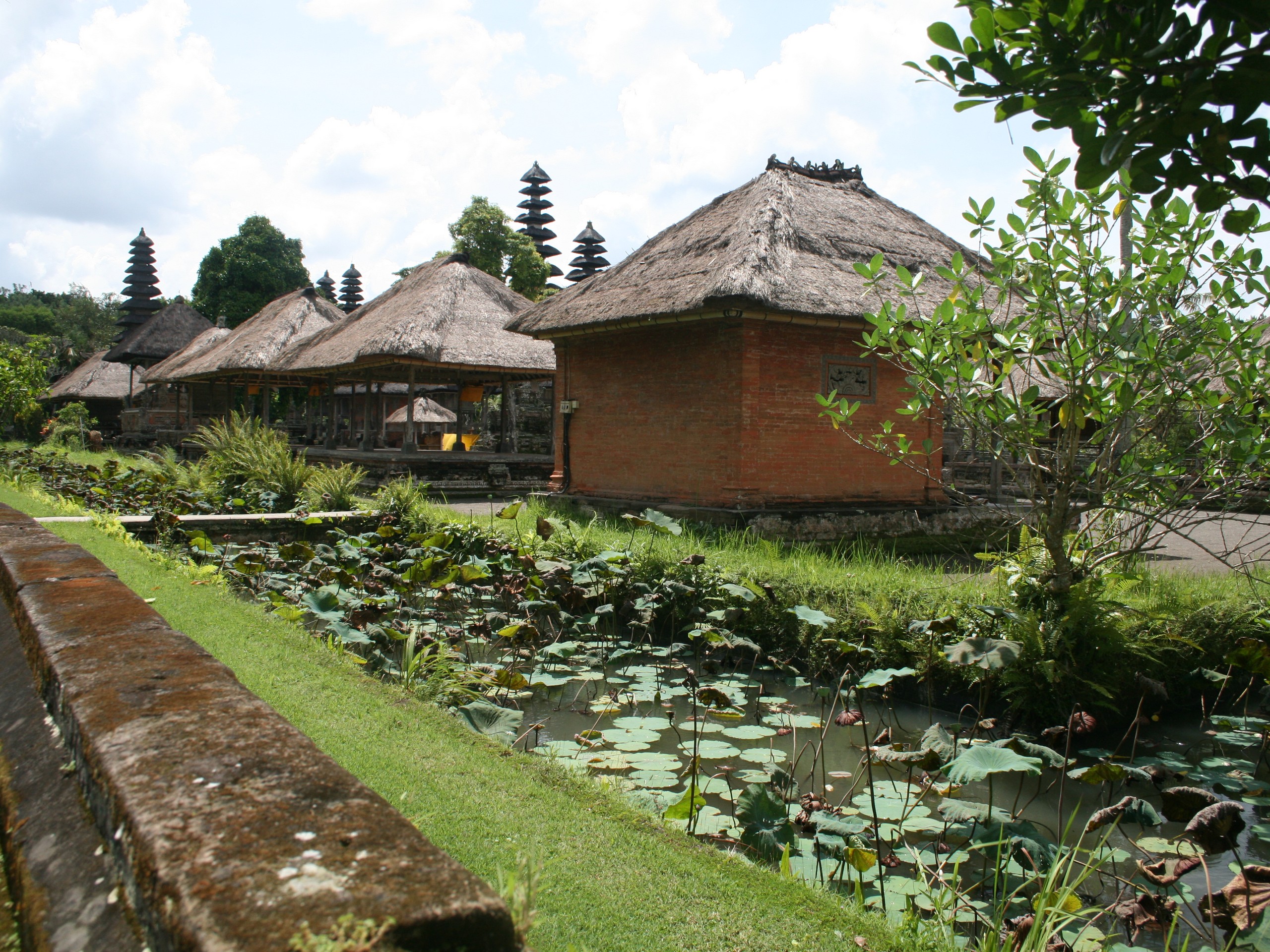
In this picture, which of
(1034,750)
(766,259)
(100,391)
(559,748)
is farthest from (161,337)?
(1034,750)

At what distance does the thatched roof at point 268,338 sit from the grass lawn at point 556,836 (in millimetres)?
17074

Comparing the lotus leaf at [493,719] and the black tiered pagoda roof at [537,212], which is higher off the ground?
the black tiered pagoda roof at [537,212]

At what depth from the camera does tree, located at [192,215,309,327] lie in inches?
1507

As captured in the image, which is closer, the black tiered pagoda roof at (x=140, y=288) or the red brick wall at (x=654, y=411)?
the red brick wall at (x=654, y=411)

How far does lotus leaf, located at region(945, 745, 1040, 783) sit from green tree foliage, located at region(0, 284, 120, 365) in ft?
172

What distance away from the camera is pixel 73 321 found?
183ft

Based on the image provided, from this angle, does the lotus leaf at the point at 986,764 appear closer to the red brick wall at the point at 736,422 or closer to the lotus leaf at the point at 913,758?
the lotus leaf at the point at 913,758

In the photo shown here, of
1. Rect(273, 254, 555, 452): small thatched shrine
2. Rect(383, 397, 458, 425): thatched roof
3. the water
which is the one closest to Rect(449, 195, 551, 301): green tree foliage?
Rect(383, 397, 458, 425): thatched roof

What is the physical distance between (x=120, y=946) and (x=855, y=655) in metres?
4.65

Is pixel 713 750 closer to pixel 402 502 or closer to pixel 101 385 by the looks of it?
pixel 402 502

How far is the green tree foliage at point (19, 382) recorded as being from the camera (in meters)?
22.7

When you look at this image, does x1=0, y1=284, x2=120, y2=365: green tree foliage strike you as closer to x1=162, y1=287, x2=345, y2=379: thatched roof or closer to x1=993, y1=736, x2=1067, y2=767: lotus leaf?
x1=162, y1=287, x2=345, y2=379: thatched roof

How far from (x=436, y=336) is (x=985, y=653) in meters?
13.1

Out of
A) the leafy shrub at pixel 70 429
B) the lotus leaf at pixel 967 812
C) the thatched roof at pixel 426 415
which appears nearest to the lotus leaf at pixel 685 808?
the lotus leaf at pixel 967 812
